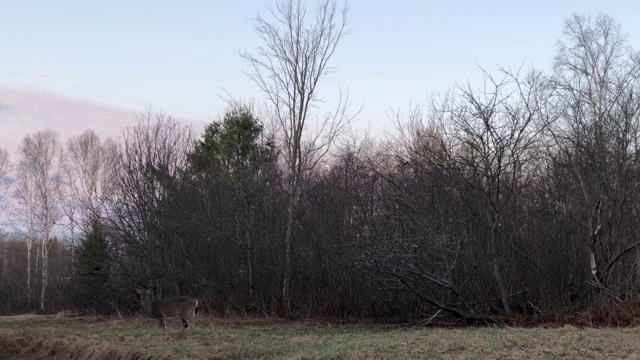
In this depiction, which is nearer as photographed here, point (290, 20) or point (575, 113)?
point (575, 113)

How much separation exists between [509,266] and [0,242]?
5333 cm

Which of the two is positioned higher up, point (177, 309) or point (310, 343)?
point (177, 309)

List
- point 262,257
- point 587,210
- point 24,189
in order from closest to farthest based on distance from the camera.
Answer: point 587,210 < point 262,257 < point 24,189

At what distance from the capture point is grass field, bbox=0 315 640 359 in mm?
10805

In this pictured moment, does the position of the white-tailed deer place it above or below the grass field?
above

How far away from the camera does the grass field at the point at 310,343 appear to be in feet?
35.4

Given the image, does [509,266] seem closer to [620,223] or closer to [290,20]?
[620,223]

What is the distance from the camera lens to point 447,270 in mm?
17719

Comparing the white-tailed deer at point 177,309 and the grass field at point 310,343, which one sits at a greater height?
the white-tailed deer at point 177,309

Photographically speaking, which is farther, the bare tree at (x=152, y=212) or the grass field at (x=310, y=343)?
the bare tree at (x=152, y=212)

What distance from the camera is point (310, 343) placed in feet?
44.5

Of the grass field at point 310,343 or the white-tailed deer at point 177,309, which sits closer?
the grass field at point 310,343

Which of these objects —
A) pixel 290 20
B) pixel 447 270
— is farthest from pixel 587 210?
pixel 290 20

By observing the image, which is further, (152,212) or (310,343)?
(152,212)
